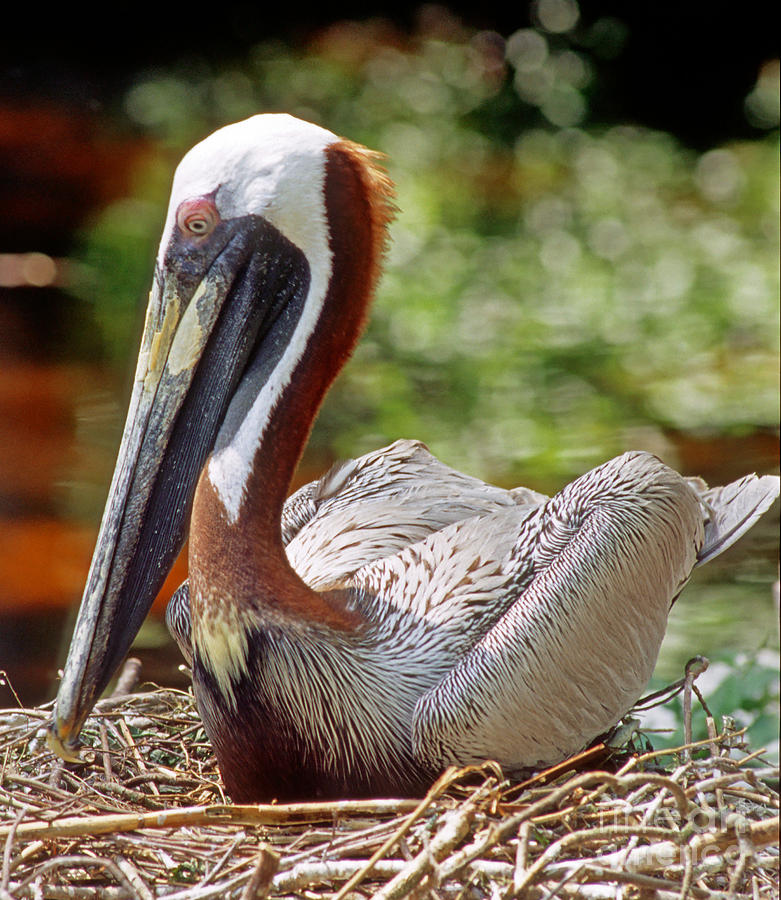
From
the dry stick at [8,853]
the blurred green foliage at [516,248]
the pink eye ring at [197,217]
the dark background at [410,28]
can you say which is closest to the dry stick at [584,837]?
the dry stick at [8,853]

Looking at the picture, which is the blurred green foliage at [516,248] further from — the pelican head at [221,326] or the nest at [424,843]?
the nest at [424,843]

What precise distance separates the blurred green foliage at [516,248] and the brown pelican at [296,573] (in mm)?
1964

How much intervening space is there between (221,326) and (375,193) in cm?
33

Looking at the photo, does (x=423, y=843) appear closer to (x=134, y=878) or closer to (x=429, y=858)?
(x=429, y=858)

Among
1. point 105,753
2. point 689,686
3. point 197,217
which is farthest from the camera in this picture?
point 105,753

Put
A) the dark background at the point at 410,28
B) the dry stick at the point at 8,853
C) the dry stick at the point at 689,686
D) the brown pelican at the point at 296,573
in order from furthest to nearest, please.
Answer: the dark background at the point at 410,28
the dry stick at the point at 689,686
the brown pelican at the point at 296,573
the dry stick at the point at 8,853

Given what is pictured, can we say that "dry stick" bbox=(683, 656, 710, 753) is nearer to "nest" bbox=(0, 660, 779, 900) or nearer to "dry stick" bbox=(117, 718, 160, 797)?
"nest" bbox=(0, 660, 779, 900)

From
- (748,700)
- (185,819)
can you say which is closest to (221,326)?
(185,819)

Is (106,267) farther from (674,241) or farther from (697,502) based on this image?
(697,502)

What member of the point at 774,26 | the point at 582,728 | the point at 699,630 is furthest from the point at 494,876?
the point at 774,26

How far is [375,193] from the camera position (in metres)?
2.08

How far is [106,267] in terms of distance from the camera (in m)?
4.14

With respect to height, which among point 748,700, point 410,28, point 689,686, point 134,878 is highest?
point 410,28

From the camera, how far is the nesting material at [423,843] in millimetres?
1522
